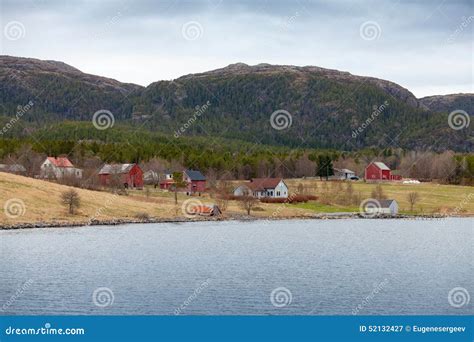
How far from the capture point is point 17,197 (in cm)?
10500

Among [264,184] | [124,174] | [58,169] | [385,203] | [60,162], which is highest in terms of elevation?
[60,162]

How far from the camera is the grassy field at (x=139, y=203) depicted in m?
101

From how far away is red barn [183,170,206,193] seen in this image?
472 ft

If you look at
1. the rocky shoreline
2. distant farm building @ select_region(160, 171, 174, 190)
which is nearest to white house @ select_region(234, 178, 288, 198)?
distant farm building @ select_region(160, 171, 174, 190)

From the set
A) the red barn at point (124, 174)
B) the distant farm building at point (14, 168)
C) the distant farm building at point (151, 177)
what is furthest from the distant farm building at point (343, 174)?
the distant farm building at point (14, 168)

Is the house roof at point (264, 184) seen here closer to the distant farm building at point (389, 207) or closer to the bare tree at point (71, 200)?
the distant farm building at point (389, 207)

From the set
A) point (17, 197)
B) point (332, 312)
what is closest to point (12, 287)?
point (332, 312)

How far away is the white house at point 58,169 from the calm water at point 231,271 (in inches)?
2245

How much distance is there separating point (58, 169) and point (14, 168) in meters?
9.55

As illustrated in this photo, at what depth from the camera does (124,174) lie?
478 feet

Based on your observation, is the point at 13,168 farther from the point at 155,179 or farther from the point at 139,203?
the point at 139,203

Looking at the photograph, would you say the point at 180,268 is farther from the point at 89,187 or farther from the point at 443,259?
the point at 89,187

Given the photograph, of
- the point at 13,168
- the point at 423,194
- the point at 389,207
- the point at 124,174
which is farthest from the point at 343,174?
the point at 13,168
